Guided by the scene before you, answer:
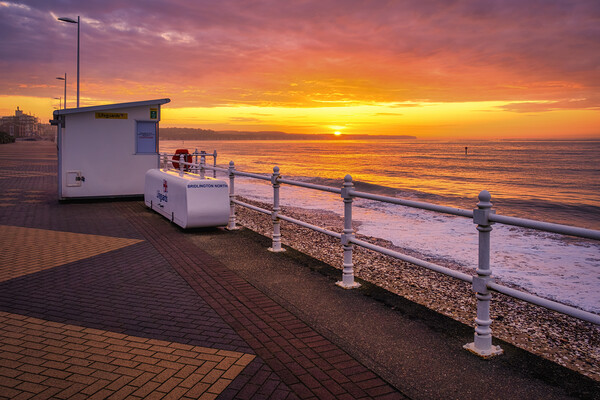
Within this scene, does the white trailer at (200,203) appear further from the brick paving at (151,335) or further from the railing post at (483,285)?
the railing post at (483,285)

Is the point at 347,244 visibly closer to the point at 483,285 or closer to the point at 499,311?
the point at 483,285

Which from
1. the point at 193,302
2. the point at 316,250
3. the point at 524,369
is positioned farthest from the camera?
the point at 316,250

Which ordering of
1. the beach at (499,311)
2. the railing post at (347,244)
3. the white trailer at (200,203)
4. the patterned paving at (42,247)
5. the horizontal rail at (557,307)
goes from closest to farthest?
the horizontal rail at (557,307) < the beach at (499,311) < the railing post at (347,244) < the patterned paving at (42,247) < the white trailer at (200,203)

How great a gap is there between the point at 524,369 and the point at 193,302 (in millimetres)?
3419

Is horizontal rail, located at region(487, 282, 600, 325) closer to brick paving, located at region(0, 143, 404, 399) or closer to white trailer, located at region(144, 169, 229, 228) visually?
brick paving, located at region(0, 143, 404, 399)

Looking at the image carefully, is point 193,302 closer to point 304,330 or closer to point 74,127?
point 304,330

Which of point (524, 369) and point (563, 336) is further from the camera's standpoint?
point (563, 336)

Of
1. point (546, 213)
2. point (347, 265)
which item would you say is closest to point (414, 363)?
point (347, 265)

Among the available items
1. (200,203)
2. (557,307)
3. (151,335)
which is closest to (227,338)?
(151,335)

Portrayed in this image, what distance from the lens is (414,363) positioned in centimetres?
403

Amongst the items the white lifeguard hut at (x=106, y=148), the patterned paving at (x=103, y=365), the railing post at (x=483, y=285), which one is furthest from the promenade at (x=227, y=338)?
the white lifeguard hut at (x=106, y=148)

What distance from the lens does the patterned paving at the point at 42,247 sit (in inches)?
279

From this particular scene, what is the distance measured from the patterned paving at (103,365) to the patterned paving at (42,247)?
8.51ft

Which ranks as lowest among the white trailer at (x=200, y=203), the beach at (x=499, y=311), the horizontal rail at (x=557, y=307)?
the beach at (x=499, y=311)
